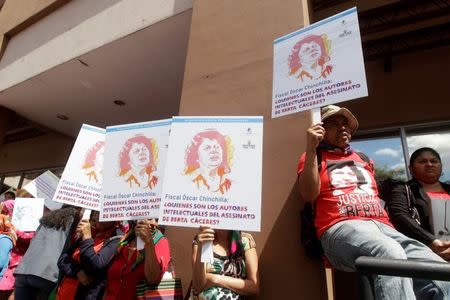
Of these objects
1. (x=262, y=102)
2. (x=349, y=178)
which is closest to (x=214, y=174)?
(x=349, y=178)

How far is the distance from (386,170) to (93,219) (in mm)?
3882

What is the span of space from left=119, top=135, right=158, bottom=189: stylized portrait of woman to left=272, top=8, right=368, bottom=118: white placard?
97 cm

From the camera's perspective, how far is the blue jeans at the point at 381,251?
178 cm

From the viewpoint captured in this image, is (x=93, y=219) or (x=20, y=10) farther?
(x=20, y=10)

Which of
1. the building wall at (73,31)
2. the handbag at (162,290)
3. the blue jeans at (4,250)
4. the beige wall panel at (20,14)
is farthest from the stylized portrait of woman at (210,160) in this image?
the beige wall panel at (20,14)

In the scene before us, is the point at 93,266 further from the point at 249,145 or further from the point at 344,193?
the point at 344,193

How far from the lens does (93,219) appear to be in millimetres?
3676

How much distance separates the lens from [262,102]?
11.3 feet

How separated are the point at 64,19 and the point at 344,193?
6399 mm

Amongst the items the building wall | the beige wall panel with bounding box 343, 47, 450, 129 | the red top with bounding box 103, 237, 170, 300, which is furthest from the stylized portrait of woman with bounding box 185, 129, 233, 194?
the beige wall panel with bounding box 343, 47, 450, 129

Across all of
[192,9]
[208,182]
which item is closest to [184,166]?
[208,182]

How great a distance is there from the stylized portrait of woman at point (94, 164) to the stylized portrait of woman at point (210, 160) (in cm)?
122

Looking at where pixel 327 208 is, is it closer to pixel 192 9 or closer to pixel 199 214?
pixel 199 214

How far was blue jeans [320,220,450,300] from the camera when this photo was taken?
178 centimetres
